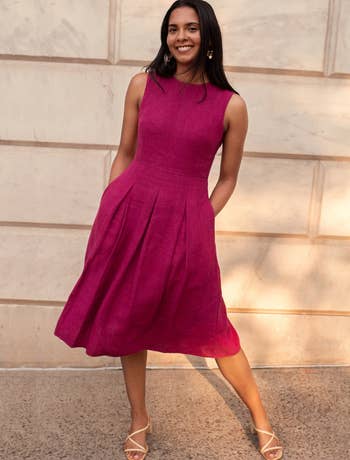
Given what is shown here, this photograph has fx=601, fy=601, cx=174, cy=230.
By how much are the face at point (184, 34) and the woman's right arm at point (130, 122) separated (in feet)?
0.76

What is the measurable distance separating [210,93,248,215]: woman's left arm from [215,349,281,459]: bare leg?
70 cm

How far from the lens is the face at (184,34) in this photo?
2.34 m

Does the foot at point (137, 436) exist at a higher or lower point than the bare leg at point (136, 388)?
lower

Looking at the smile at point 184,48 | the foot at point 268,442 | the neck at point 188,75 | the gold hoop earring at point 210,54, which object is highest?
the smile at point 184,48

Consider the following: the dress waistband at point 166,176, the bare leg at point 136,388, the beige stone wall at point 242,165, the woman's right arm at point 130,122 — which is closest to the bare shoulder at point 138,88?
the woman's right arm at point 130,122

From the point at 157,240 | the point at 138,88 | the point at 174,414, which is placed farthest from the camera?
the point at 174,414

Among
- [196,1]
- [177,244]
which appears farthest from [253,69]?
[177,244]

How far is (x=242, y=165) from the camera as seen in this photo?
3646 millimetres

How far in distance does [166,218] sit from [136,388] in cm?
84

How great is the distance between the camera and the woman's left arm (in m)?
2.47

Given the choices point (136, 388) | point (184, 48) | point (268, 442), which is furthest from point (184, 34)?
point (268, 442)

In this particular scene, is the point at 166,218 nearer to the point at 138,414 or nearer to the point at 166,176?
the point at 166,176

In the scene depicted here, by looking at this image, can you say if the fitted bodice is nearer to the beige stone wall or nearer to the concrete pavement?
the beige stone wall

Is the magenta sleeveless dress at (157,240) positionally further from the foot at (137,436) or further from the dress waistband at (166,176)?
the foot at (137,436)
